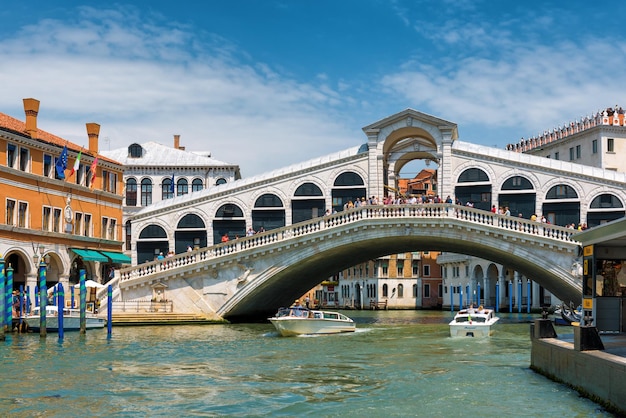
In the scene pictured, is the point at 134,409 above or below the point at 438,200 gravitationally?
below

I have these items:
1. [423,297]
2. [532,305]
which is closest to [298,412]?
[532,305]

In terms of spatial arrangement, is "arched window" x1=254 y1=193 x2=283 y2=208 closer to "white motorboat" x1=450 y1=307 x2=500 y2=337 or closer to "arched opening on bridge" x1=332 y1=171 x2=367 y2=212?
"arched opening on bridge" x1=332 y1=171 x2=367 y2=212

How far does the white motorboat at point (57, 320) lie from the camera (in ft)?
97.1

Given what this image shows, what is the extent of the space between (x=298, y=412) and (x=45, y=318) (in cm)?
1545

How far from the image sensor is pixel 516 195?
1454 inches

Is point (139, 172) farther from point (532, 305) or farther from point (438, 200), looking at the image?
point (532, 305)

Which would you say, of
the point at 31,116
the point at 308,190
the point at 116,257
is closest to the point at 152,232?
the point at 116,257

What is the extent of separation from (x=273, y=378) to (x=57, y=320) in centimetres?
1369

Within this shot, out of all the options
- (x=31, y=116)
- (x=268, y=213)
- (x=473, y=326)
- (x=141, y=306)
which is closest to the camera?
(x=473, y=326)

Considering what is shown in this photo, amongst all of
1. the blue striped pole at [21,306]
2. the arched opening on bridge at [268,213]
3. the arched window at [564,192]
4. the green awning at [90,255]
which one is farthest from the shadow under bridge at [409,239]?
the blue striped pole at [21,306]

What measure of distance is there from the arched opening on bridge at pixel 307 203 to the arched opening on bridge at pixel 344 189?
0.57 metres

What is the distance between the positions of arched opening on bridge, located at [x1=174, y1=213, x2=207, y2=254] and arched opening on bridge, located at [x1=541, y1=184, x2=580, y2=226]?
14.9m

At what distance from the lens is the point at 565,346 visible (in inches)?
627

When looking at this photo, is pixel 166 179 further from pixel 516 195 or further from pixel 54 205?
pixel 516 195
